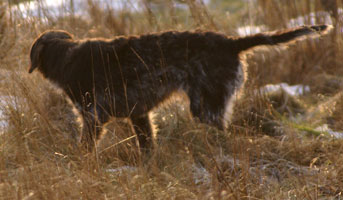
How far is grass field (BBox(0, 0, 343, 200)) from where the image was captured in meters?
3.16

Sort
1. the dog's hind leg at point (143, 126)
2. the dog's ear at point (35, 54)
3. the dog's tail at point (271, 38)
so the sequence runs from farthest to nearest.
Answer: the dog's hind leg at point (143, 126), the dog's ear at point (35, 54), the dog's tail at point (271, 38)

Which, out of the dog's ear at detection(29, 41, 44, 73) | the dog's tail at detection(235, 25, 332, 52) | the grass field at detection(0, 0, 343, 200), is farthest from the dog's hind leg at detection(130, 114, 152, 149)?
the dog's tail at detection(235, 25, 332, 52)

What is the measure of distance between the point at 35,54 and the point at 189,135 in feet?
5.38

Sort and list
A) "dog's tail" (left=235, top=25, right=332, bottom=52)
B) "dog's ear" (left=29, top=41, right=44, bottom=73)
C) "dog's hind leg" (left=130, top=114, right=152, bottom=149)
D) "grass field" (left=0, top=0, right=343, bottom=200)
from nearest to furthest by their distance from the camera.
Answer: "grass field" (left=0, top=0, right=343, bottom=200), "dog's tail" (left=235, top=25, right=332, bottom=52), "dog's ear" (left=29, top=41, right=44, bottom=73), "dog's hind leg" (left=130, top=114, right=152, bottom=149)

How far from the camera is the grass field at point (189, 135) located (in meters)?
3.16

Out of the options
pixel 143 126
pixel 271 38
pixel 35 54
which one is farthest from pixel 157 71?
pixel 35 54

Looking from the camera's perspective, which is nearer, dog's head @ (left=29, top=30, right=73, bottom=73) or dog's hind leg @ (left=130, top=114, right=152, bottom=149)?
dog's head @ (left=29, top=30, right=73, bottom=73)

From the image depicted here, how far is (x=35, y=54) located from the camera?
4.64m

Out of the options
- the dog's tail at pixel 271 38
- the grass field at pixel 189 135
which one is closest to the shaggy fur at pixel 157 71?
the dog's tail at pixel 271 38

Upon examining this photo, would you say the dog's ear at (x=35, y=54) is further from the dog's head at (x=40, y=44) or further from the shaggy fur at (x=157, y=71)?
the shaggy fur at (x=157, y=71)

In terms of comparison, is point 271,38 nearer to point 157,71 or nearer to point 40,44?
point 157,71

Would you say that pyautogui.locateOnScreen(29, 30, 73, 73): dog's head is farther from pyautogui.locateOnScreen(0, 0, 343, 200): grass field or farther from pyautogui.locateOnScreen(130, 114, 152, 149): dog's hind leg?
pyautogui.locateOnScreen(130, 114, 152, 149): dog's hind leg

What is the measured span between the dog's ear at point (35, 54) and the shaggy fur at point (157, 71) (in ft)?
0.70

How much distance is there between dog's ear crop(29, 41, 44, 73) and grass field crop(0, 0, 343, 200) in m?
0.19
